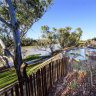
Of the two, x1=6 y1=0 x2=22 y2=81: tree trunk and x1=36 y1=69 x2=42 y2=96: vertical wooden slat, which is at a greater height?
x1=6 y1=0 x2=22 y2=81: tree trunk

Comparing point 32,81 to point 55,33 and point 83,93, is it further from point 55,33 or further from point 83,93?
point 55,33

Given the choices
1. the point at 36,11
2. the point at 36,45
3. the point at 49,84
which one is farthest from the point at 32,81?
the point at 36,45

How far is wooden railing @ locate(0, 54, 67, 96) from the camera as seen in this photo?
1.41 meters

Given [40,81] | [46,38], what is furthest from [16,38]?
[46,38]

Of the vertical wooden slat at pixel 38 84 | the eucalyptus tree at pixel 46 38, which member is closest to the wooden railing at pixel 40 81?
the vertical wooden slat at pixel 38 84

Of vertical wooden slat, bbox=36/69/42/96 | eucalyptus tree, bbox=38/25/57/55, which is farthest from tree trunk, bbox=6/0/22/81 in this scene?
eucalyptus tree, bbox=38/25/57/55

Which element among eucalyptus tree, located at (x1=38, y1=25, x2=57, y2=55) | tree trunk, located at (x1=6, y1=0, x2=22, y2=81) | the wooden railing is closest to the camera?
the wooden railing

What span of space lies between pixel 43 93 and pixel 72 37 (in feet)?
49.8

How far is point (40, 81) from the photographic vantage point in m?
2.02

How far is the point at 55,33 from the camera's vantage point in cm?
1185

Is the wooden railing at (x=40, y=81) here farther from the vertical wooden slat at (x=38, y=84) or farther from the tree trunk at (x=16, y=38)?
the tree trunk at (x=16, y=38)

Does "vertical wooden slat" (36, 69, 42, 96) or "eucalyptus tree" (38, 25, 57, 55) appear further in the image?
"eucalyptus tree" (38, 25, 57, 55)

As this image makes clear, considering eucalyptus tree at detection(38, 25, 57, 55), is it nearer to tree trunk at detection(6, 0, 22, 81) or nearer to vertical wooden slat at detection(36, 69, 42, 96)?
tree trunk at detection(6, 0, 22, 81)

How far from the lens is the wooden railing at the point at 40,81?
4.63 feet
